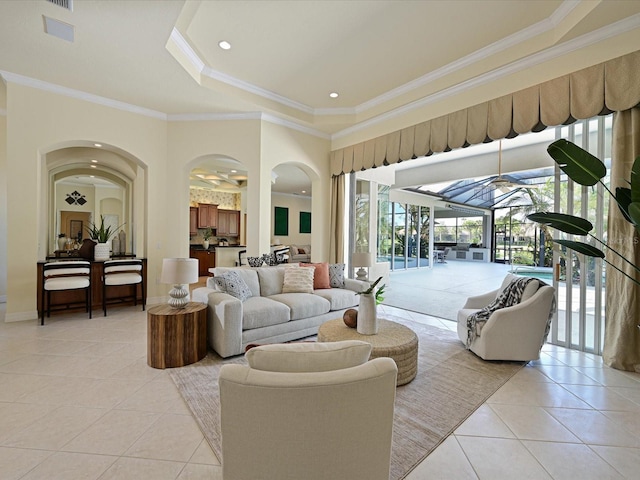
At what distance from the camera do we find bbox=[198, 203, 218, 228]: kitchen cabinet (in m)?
10.1

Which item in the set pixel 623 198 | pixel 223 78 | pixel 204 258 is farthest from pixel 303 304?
pixel 204 258

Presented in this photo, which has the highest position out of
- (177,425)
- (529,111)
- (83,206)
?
(529,111)

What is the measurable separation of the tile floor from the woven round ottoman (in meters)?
0.59

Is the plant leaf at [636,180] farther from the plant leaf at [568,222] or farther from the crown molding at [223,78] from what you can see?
the crown molding at [223,78]

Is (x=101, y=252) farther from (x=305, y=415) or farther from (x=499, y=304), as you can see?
(x=499, y=304)

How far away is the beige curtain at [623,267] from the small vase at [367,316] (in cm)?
242

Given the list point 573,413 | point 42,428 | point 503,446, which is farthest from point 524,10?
point 42,428

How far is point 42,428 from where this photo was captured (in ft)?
6.58

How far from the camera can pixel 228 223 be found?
10.9m

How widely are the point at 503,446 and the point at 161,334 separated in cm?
289

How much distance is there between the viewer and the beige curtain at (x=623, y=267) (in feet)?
9.56

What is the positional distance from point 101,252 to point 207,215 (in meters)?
5.26

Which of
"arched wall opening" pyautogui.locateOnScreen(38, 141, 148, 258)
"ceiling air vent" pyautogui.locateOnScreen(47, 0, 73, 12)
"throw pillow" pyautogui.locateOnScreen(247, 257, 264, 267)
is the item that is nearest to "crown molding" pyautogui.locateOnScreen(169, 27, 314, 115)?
"ceiling air vent" pyautogui.locateOnScreen(47, 0, 73, 12)

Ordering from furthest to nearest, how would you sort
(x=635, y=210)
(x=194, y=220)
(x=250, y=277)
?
(x=194, y=220) → (x=250, y=277) → (x=635, y=210)
